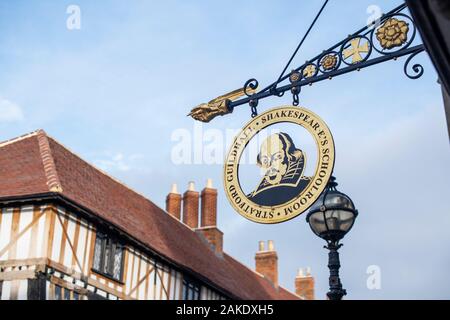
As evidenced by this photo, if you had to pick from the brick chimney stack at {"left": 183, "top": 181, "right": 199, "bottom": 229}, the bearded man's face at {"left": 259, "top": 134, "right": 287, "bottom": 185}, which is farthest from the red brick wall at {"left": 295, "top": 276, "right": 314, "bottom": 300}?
the bearded man's face at {"left": 259, "top": 134, "right": 287, "bottom": 185}

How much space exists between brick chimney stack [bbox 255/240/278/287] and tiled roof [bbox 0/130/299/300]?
8.06 metres

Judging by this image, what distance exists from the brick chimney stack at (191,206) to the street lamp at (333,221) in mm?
23906

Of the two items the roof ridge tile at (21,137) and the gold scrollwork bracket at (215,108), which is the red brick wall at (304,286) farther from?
the gold scrollwork bracket at (215,108)

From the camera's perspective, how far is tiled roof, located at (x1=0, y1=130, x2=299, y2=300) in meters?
18.2

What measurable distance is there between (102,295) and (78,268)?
1.21 metres

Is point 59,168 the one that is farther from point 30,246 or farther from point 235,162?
point 235,162

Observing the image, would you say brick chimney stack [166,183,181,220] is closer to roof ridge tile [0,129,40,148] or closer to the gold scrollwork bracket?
roof ridge tile [0,129,40,148]

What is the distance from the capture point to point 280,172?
5156 mm

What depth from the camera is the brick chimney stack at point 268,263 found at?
35844 millimetres

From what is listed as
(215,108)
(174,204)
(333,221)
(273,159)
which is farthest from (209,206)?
(273,159)

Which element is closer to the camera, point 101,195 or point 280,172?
point 280,172

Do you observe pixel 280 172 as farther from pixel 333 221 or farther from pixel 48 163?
pixel 48 163

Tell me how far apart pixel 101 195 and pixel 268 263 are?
17.3 m
